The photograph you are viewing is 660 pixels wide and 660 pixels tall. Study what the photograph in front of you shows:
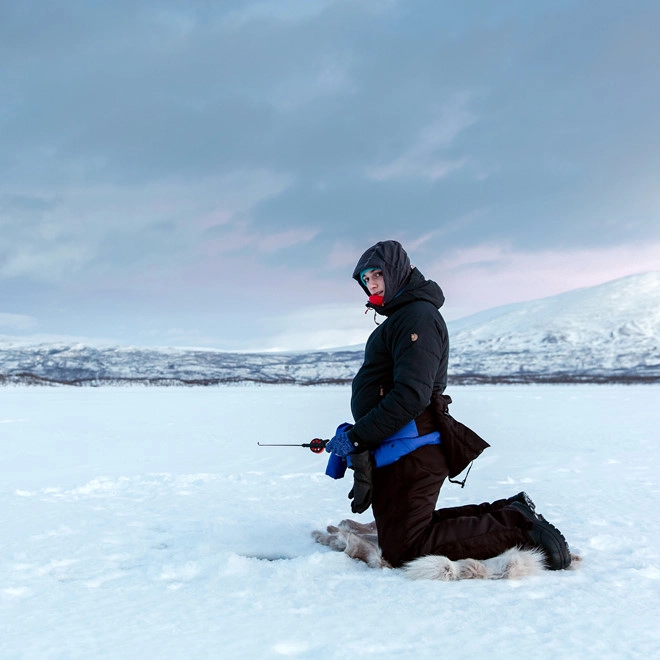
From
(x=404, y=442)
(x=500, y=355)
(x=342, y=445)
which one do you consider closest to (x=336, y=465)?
(x=342, y=445)

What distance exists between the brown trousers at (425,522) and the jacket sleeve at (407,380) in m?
0.22

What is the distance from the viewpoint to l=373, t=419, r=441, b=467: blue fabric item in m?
2.81

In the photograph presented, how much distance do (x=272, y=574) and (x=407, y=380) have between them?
1070 mm

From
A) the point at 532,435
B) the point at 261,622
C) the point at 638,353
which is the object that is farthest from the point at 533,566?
the point at 638,353

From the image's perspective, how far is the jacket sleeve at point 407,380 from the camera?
2674 millimetres

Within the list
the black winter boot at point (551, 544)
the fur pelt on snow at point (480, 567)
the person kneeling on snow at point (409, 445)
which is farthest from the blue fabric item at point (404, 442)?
the black winter boot at point (551, 544)

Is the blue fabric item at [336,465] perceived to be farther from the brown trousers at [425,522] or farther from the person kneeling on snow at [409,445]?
the brown trousers at [425,522]

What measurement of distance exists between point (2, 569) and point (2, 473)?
346cm

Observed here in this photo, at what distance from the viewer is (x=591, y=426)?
1005cm

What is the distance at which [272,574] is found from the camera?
261 centimetres

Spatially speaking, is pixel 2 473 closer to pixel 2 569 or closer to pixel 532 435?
pixel 2 569

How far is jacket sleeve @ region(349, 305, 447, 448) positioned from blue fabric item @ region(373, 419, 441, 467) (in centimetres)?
8

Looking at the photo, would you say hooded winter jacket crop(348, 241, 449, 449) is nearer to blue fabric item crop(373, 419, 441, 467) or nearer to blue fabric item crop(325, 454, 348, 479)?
blue fabric item crop(373, 419, 441, 467)

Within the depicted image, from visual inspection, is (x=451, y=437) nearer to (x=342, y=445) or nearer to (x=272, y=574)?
(x=342, y=445)
